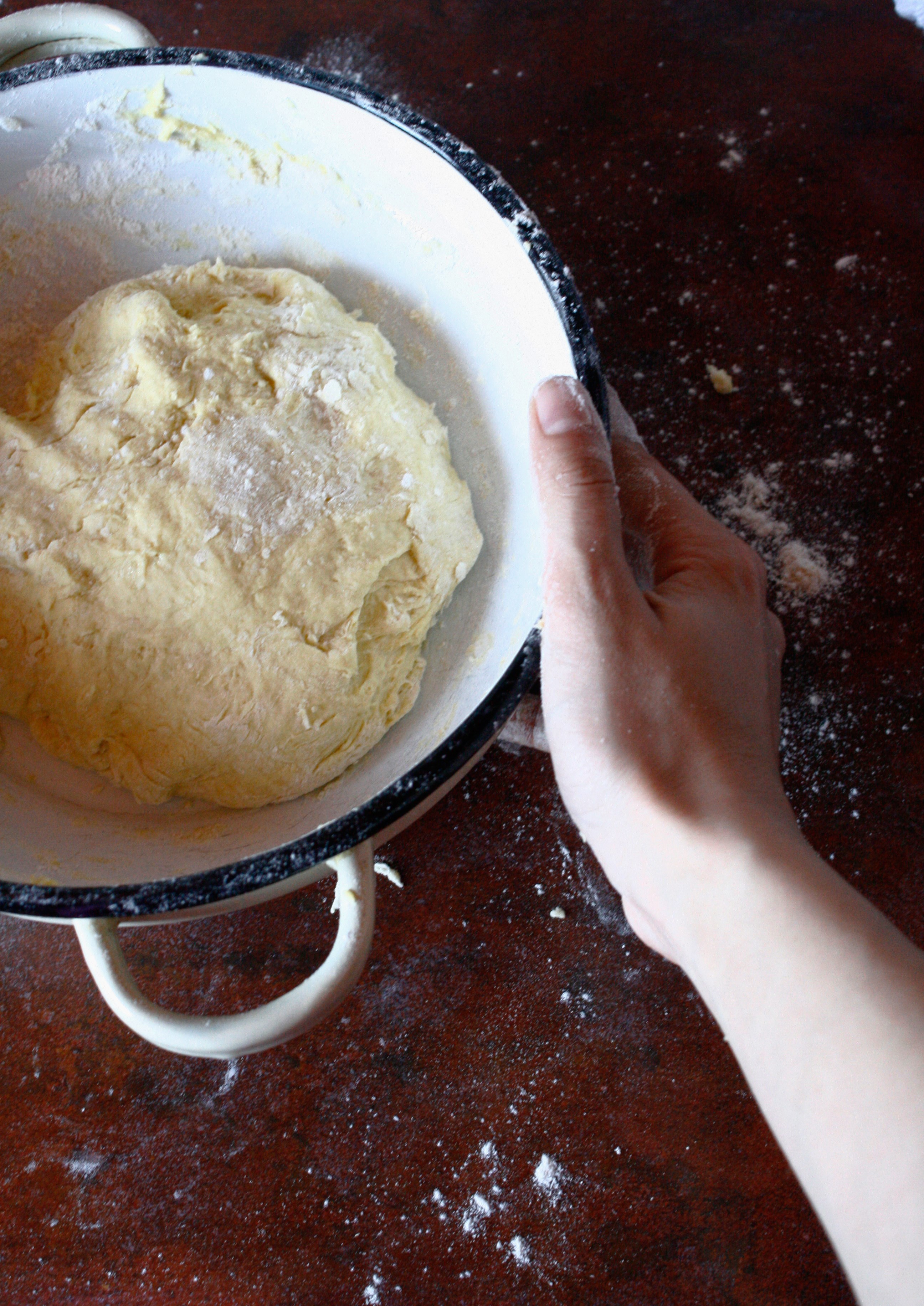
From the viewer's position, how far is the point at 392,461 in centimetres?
107

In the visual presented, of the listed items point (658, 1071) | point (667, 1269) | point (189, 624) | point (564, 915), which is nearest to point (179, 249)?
point (189, 624)

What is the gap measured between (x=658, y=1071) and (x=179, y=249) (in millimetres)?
1315

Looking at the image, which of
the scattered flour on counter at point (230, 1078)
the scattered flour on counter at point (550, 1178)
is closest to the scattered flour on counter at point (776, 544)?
the scattered flour on counter at point (550, 1178)

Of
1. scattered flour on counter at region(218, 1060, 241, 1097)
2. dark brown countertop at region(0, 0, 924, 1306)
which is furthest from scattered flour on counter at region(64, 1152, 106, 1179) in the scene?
scattered flour on counter at region(218, 1060, 241, 1097)

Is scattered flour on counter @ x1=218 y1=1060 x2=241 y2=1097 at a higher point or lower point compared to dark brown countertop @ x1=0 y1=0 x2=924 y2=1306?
lower

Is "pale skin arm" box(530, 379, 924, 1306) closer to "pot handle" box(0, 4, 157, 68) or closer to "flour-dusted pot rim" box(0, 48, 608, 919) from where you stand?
"flour-dusted pot rim" box(0, 48, 608, 919)

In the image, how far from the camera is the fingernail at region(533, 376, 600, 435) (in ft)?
2.56

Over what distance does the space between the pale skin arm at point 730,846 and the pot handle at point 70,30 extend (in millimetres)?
770

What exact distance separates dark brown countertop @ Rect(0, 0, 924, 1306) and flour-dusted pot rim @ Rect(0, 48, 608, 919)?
37 centimetres

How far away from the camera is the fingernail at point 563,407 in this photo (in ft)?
2.56

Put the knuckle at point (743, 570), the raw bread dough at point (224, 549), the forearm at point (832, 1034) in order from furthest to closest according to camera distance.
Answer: the raw bread dough at point (224, 549)
the knuckle at point (743, 570)
the forearm at point (832, 1034)

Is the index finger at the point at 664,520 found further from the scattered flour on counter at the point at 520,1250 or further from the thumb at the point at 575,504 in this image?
the scattered flour on counter at the point at 520,1250

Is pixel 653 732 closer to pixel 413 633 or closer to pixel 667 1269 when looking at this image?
pixel 413 633

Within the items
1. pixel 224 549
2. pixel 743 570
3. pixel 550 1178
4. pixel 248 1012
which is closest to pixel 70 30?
pixel 224 549
